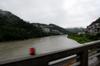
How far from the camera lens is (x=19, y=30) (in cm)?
6300

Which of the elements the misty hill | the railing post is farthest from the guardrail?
the misty hill

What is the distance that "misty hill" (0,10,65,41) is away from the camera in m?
55.7

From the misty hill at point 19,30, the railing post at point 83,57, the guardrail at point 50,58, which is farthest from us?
the misty hill at point 19,30

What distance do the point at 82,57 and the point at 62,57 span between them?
54 centimetres

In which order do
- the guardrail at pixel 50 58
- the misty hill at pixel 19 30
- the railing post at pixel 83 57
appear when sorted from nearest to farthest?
the guardrail at pixel 50 58
the railing post at pixel 83 57
the misty hill at pixel 19 30

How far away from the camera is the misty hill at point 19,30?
55.7 meters

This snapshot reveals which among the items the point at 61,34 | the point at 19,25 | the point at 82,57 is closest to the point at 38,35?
the point at 19,25

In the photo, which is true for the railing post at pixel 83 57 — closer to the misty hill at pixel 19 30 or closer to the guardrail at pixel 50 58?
the guardrail at pixel 50 58

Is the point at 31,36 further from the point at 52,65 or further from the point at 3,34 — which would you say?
the point at 52,65

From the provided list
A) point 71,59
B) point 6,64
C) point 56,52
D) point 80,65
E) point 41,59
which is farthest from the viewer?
point 80,65

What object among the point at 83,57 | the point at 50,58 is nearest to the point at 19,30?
the point at 83,57

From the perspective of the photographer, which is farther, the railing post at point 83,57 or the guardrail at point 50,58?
the railing post at point 83,57

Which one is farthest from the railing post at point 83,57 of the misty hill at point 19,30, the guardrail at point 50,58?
the misty hill at point 19,30

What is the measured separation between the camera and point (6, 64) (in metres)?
1.22
